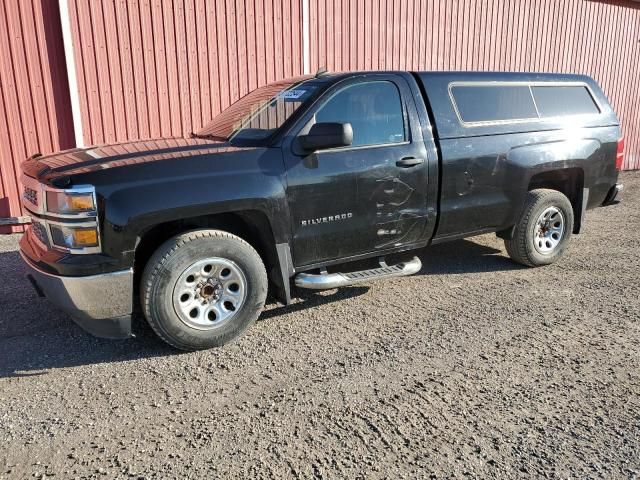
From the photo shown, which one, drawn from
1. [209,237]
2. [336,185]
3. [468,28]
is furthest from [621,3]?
[209,237]

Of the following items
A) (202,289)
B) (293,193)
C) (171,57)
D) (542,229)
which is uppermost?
(171,57)

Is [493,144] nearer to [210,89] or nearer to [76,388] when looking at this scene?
[76,388]

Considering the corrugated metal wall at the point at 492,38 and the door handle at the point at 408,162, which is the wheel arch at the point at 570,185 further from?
→ the corrugated metal wall at the point at 492,38

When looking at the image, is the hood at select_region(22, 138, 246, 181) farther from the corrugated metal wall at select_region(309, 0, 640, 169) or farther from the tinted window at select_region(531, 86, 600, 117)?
the corrugated metal wall at select_region(309, 0, 640, 169)

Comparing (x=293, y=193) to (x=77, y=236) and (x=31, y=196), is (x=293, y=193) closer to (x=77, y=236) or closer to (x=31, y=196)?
(x=77, y=236)

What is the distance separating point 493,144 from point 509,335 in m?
1.78

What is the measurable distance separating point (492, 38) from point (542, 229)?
671 centimetres

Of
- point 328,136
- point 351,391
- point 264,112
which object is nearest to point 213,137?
point 264,112

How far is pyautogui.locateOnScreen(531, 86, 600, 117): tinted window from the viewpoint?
16.4 feet

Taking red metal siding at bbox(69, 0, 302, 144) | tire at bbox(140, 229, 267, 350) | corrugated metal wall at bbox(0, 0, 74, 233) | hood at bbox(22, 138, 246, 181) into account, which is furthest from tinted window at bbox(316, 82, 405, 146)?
corrugated metal wall at bbox(0, 0, 74, 233)

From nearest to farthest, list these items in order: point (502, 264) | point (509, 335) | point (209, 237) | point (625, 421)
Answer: point (625, 421) → point (209, 237) → point (509, 335) → point (502, 264)

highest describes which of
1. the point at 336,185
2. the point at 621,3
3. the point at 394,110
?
the point at 621,3

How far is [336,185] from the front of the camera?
12.4 ft

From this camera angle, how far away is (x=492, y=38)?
1045cm
